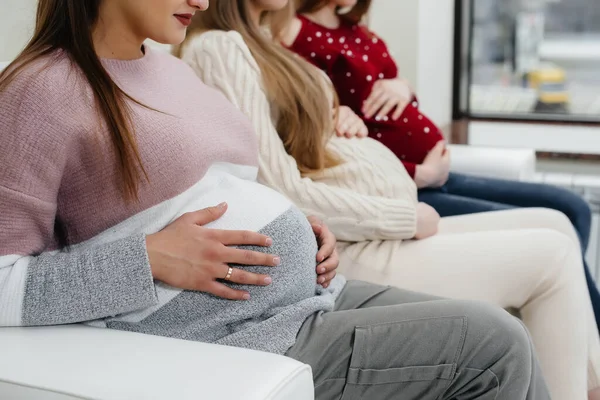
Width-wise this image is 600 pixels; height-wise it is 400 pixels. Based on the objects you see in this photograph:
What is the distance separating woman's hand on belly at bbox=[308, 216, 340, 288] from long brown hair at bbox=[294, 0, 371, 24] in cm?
78

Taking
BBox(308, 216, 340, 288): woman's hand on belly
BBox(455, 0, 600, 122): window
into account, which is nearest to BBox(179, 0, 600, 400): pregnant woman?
BBox(308, 216, 340, 288): woman's hand on belly

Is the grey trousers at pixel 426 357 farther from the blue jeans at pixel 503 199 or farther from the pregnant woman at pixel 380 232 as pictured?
the blue jeans at pixel 503 199

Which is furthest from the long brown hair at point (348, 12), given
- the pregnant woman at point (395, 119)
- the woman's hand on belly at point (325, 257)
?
the woman's hand on belly at point (325, 257)

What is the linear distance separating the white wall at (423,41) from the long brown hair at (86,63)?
5.80ft

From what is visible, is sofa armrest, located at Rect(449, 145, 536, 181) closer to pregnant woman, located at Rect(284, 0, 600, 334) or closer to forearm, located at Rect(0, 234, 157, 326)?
pregnant woman, located at Rect(284, 0, 600, 334)

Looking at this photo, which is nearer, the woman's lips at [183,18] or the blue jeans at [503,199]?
the woman's lips at [183,18]

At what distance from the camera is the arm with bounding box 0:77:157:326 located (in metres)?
0.98

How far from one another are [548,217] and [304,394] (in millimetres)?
1022

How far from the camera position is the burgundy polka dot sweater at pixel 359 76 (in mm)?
1794

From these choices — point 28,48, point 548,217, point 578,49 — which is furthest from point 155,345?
point 578,49

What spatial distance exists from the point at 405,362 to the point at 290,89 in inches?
24.0

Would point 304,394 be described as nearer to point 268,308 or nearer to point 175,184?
point 268,308

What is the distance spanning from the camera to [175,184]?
1097 mm

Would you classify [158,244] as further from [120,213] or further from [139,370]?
[139,370]
